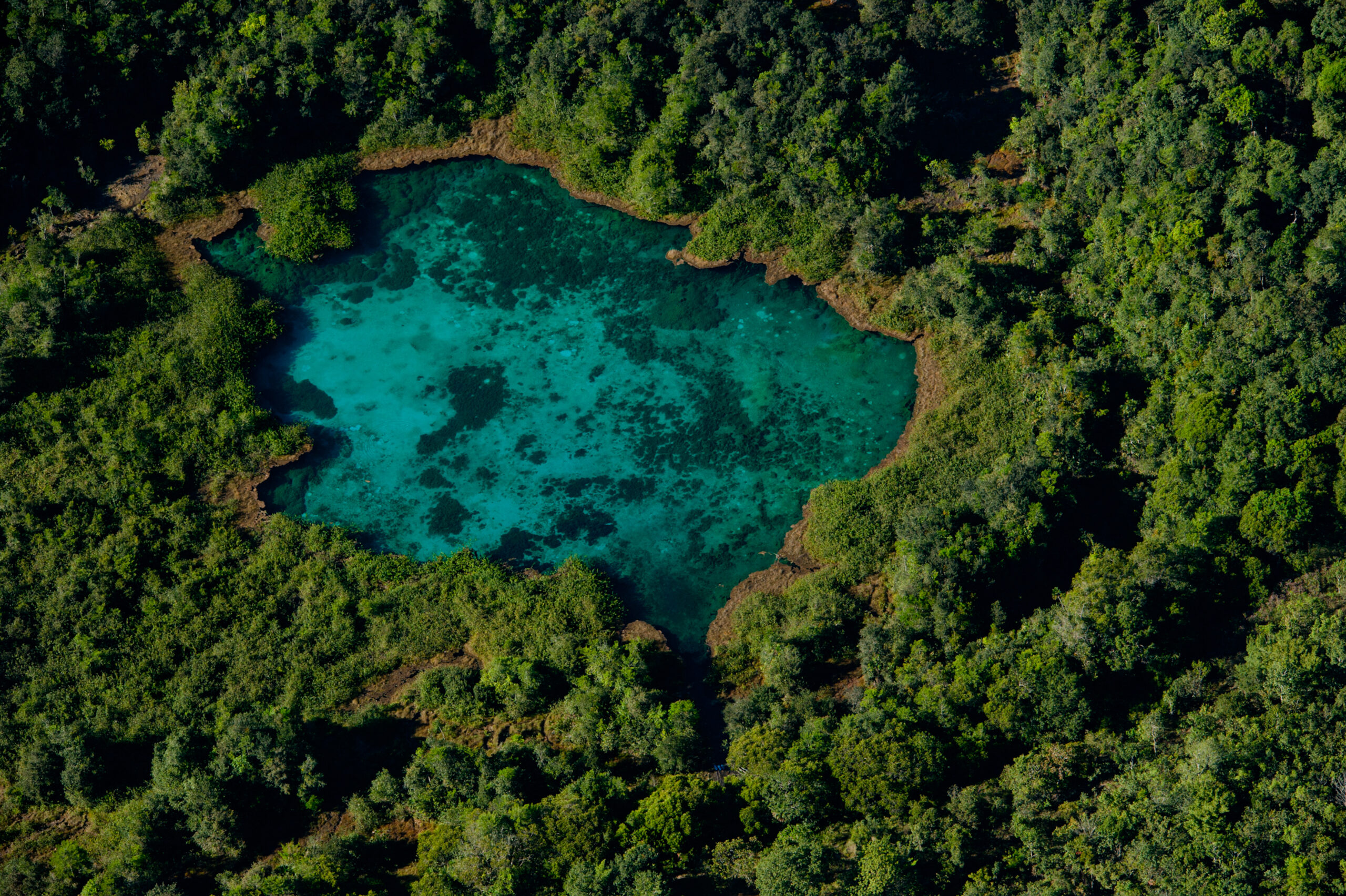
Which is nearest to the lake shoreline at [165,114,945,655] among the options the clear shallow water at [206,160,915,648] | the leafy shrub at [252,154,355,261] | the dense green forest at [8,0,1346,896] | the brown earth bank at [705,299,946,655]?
the brown earth bank at [705,299,946,655]

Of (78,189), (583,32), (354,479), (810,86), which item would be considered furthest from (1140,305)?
(78,189)

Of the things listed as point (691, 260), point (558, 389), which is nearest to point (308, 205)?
point (558, 389)

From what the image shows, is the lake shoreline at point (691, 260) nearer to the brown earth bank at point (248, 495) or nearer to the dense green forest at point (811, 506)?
the brown earth bank at point (248, 495)

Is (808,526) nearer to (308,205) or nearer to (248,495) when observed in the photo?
(248,495)

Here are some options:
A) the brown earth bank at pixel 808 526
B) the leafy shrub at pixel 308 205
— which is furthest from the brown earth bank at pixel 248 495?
the brown earth bank at pixel 808 526

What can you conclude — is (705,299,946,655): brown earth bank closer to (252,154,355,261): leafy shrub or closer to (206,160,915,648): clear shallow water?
(206,160,915,648): clear shallow water

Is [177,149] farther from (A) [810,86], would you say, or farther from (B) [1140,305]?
(B) [1140,305]
